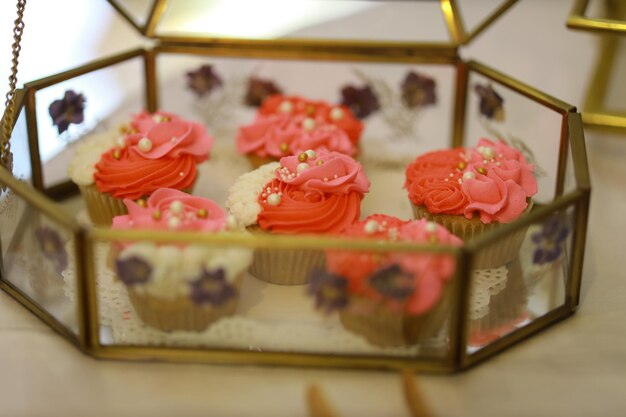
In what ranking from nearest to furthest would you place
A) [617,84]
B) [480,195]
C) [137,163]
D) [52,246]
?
[52,246] → [480,195] → [137,163] → [617,84]

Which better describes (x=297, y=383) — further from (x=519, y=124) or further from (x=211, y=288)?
(x=519, y=124)

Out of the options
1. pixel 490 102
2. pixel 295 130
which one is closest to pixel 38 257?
pixel 295 130

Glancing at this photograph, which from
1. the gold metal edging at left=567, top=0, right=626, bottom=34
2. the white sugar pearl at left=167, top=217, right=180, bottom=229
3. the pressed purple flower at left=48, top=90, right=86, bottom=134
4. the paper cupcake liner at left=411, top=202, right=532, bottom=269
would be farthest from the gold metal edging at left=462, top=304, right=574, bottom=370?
the pressed purple flower at left=48, top=90, right=86, bottom=134

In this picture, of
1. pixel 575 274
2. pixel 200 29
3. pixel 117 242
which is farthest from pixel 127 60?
pixel 575 274

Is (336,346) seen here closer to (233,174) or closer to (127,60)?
(233,174)

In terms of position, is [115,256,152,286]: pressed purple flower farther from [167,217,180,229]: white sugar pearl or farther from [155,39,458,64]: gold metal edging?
[155,39,458,64]: gold metal edging

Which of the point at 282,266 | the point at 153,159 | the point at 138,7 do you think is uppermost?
the point at 138,7

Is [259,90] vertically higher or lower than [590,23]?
lower
